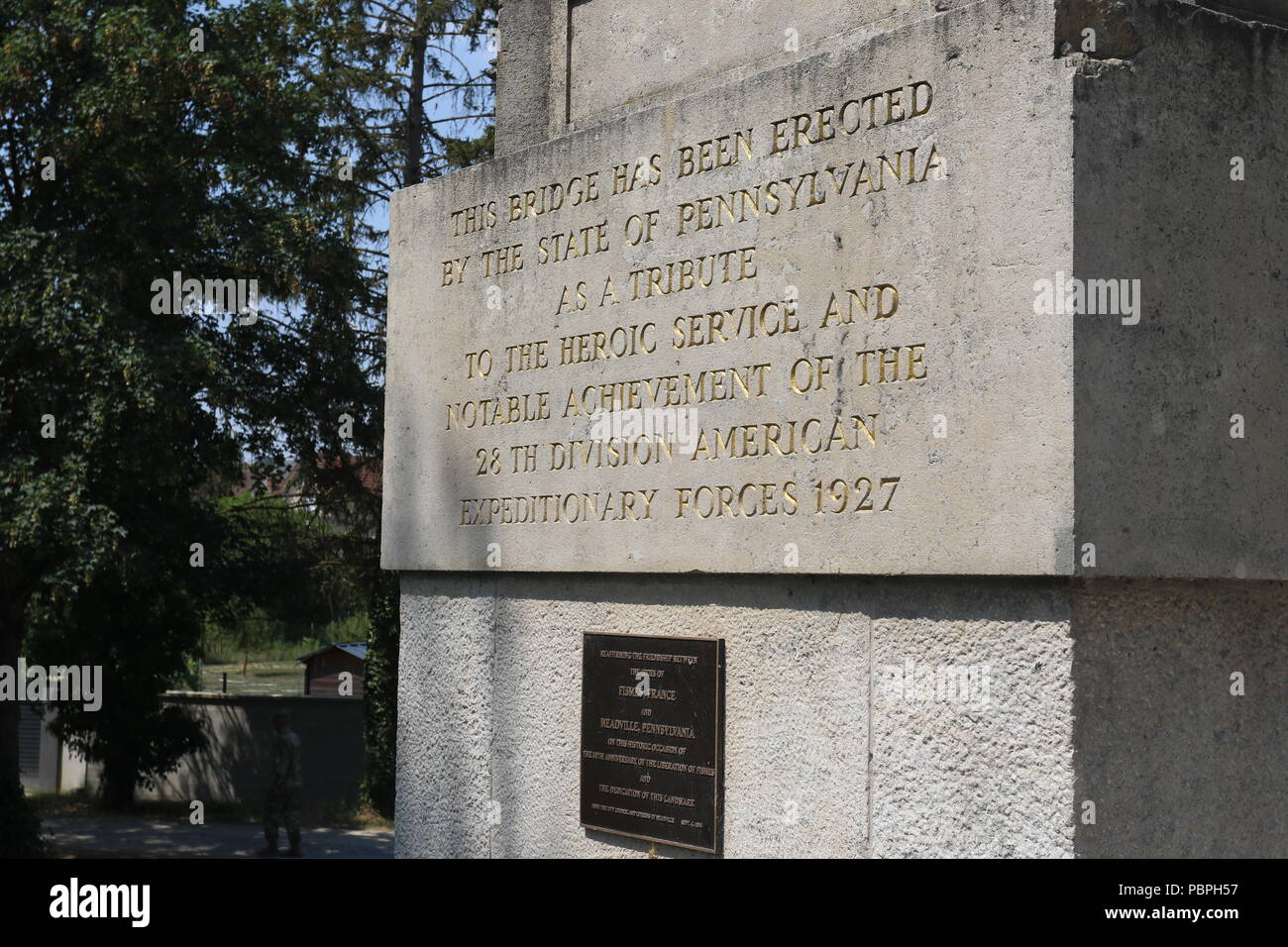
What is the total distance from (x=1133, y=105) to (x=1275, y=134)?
563 millimetres

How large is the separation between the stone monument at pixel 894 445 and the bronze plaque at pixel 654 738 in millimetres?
13

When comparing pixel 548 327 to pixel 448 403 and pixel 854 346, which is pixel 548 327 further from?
pixel 854 346

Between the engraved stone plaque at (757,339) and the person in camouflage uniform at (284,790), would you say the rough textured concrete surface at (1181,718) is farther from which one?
the person in camouflage uniform at (284,790)

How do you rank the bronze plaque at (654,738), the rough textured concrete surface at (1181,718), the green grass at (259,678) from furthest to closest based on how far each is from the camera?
the green grass at (259,678)
the bronze plaque at (654,738)
the rough textured concrete surface at (1181,718)

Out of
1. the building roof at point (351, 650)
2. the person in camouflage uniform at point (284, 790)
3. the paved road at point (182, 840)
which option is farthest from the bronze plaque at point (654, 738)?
the building roof at point (351, 650)

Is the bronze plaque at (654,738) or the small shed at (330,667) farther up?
the bronze plaque at (654,738)

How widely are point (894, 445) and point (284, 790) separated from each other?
495 inches

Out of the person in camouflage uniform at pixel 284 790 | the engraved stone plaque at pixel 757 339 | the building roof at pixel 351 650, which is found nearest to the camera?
the engraved stone plaque at pixel 757 339

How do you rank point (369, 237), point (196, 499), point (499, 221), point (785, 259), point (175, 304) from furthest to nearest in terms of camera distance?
1. point (369, 237)
2. point (196, 499)
3. point (175, 304)
4. point (499, 221)
5. point (785, 259)

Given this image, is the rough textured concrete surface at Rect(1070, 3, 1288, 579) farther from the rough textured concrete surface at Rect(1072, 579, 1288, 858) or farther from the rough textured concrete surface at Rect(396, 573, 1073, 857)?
the rough textured concrete surface at Rect(396, 573, 1073, 857)

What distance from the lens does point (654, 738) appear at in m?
4.93

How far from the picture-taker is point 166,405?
1241 centimetres

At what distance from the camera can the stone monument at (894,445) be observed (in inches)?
151

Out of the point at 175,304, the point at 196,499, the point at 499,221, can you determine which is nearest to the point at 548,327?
the point at 499,221
